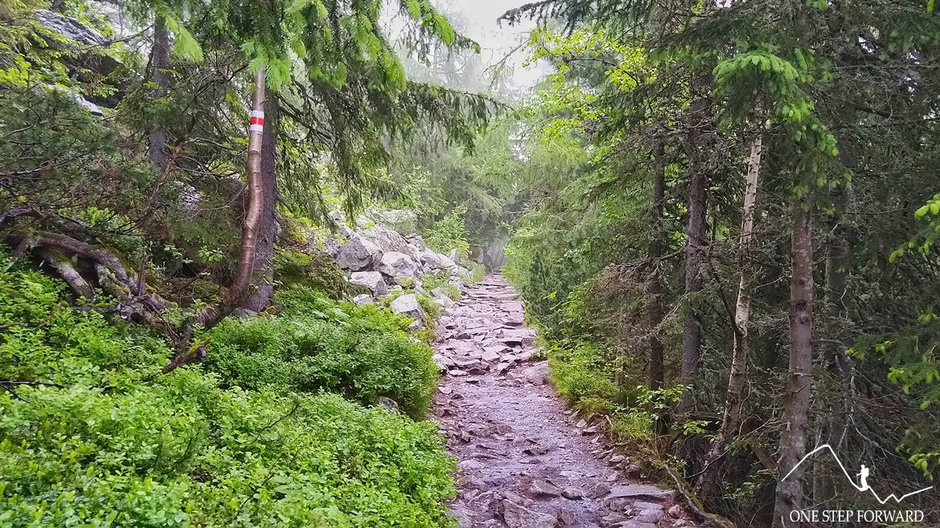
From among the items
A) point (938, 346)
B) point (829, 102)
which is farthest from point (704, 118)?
point (938, 346)

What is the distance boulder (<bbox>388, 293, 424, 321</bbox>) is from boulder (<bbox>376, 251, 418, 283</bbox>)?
331cm

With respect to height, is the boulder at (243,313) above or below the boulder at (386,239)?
below

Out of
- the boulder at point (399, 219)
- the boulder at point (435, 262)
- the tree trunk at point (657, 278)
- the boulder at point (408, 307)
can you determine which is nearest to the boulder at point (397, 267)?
the boulder at point (435, 262)

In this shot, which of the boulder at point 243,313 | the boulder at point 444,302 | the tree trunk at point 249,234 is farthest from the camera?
the boulder at point 444,302

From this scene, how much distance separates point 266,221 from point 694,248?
22.4 feet

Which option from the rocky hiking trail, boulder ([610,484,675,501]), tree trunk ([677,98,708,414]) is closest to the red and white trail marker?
the rocky hiking trail

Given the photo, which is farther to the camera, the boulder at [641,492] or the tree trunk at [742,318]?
the boulder at [641,492]

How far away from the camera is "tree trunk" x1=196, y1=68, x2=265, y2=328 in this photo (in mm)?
6625

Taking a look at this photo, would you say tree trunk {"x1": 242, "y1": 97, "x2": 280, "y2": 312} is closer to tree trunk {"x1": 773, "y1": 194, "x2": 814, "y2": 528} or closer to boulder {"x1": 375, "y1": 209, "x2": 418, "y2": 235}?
tree trunk {"x1": 773, "y1": 194, "x2": 814, "y2": 528}

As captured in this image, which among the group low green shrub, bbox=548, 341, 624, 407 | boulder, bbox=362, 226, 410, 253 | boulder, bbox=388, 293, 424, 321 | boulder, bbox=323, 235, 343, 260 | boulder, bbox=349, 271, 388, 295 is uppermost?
boulder, bbox=362, 226, 410, 253

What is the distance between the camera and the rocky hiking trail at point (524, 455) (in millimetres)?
5992

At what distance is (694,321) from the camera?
7.34m

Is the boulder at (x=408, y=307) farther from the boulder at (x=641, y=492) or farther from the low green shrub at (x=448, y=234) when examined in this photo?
the low green shrub at (x=448, y=234)

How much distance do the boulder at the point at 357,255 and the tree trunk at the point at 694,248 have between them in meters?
12.4
